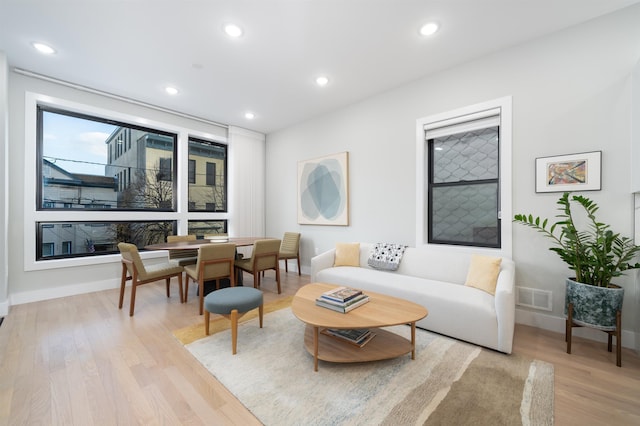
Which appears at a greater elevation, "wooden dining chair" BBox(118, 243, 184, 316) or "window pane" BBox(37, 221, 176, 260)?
"window pane" BBox(37, 221, 176, 260)

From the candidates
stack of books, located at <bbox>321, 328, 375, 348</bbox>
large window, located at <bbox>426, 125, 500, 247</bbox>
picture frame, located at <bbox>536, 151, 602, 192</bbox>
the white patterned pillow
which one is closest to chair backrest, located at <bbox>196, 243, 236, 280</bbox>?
stack of books, located at <bbox>321, 328, 375, 348</bbox>

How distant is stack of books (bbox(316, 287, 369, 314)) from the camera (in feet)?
6.64

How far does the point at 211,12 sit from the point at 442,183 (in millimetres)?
3156

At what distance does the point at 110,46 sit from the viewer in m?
2.69

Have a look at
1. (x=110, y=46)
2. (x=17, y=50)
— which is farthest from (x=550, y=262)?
(x=17, y=50)

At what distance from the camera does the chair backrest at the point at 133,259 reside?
2795mm

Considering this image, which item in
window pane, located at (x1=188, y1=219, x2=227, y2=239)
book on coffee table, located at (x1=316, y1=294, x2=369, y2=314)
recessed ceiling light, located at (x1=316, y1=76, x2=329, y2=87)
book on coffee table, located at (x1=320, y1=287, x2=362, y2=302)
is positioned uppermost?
recessed ceiling light, located at (x1=316, y1=76, x2=329, y2=87)

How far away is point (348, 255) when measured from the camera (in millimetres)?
3666

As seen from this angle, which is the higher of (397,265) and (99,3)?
(99,3)

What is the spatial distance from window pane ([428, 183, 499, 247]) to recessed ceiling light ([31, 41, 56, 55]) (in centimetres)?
476

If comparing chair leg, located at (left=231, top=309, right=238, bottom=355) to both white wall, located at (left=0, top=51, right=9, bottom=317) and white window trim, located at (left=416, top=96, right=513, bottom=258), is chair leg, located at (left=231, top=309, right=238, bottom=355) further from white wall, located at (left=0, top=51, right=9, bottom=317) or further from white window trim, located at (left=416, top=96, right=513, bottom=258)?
white wall, located at (left=0, top=51, right=9, bottom=317)

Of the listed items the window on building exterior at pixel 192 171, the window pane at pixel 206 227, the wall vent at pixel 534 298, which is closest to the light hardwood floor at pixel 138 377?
the wall vent at pixel 534 298

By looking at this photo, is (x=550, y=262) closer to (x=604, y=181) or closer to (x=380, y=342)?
(x=604, y=181)

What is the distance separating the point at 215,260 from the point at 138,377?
1.35m
